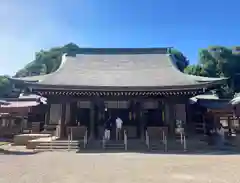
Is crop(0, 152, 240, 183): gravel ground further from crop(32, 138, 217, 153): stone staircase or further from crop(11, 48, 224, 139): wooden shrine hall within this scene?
crop(11, 48, 224, 139): wooden shrine hall

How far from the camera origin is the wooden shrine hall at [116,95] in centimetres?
1412

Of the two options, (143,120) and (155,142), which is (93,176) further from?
(143,120)

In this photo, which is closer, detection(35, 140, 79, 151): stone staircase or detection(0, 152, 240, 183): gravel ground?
detection(0, 152, 240, 183): gravel ground

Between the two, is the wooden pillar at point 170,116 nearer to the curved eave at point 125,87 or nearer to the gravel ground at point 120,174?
the curved eave at point 125,87

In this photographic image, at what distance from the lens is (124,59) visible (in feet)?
69.6

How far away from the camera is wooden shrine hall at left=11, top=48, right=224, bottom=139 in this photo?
556 inches

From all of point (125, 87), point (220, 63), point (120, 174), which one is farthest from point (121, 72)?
point (220, 63)

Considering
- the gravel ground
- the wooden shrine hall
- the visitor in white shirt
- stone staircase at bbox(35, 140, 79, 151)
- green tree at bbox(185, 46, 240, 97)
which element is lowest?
the gravel ground

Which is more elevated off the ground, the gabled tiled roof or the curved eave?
the gabled tiled roof

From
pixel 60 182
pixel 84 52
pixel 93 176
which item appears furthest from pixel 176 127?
pixel 84 52

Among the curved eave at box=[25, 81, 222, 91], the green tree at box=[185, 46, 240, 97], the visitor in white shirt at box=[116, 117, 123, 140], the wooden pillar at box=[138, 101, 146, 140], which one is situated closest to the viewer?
the curved eave at box=[25, 81, 222, 91]

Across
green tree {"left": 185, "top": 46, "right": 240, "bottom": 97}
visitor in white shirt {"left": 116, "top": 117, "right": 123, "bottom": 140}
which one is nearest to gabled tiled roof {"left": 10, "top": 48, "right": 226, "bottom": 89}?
visitor in white shirt {"left": 116, "top": 117, "right": 123, "bottom": 140}

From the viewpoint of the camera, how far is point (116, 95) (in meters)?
14.9

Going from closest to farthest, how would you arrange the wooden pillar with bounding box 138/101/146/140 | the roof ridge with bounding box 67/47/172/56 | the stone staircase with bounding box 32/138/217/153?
the stone staircase with bounding box 32/138/217/153
the wooden pillar with bounding box 138/101/146/140
the roof ridge with bounding box 67/47/172/56
